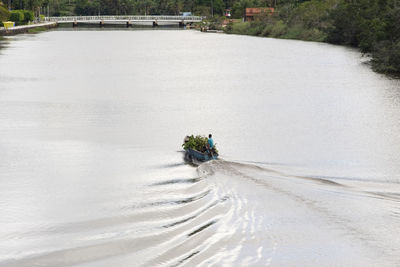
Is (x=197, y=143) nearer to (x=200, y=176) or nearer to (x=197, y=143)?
(x=197, y=143)

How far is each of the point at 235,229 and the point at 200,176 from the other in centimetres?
1053

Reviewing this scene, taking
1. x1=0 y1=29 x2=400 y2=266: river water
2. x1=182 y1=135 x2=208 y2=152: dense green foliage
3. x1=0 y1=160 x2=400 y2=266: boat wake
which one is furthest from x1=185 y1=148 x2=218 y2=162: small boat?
x1=0 y1=160 x2=400 y2=266: boat wake

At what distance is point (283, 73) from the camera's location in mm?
109812

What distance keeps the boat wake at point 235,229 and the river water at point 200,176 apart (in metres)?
0.10

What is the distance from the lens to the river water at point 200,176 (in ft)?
98.9

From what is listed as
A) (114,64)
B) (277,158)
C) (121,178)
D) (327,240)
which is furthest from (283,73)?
(327,240)

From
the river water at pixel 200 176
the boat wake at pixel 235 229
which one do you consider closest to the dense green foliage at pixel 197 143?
the river water at pixel 200 176

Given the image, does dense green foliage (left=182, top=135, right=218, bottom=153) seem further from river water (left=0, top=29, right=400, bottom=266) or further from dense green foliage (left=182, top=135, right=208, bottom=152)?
river water (left=0, top=29, right=400, bottom=266)

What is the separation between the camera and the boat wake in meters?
29.0

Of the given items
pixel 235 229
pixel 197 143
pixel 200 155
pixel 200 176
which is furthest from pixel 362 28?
pixel 235 229

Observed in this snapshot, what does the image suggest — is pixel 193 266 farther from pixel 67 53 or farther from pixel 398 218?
pixel 67 53

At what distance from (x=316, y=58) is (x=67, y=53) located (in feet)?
207

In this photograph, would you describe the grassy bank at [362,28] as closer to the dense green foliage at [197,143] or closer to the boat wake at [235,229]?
the dense green foliage at [197,143]

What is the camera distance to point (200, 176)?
42.2 m
